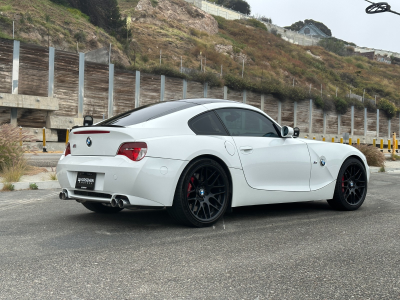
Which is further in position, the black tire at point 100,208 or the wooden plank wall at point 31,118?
the wooden plank wall at point 31,118

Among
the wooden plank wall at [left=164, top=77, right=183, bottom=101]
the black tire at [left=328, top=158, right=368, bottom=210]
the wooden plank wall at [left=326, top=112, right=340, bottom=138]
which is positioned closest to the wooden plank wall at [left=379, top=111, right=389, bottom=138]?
the wooden plank wall at [left=326, top=112, right=340, bottom=138]

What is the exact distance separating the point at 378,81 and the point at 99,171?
78.6 metres

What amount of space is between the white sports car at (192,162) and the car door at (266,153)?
0.5 inches

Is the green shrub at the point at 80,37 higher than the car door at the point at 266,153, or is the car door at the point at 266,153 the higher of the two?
the green shrub at the point at 80,37

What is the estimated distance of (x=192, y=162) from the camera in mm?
4883

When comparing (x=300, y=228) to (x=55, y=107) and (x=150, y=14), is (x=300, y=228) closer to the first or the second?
(x=55, y=107)

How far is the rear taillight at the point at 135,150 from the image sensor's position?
15.2ft

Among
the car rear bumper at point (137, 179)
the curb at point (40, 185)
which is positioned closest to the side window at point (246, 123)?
the car rear bumper at point (137, 179)

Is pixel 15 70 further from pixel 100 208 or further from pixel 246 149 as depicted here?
pixel 246 149

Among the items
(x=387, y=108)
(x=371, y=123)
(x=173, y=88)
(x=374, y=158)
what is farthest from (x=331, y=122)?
(x=374, y=158)

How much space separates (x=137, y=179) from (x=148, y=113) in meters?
1.10

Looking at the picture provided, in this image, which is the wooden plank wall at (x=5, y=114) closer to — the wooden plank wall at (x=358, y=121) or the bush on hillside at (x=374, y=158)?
the bush on hillside at (x=374, y=158)

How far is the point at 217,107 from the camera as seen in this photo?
5.62m

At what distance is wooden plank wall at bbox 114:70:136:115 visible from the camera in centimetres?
3119
